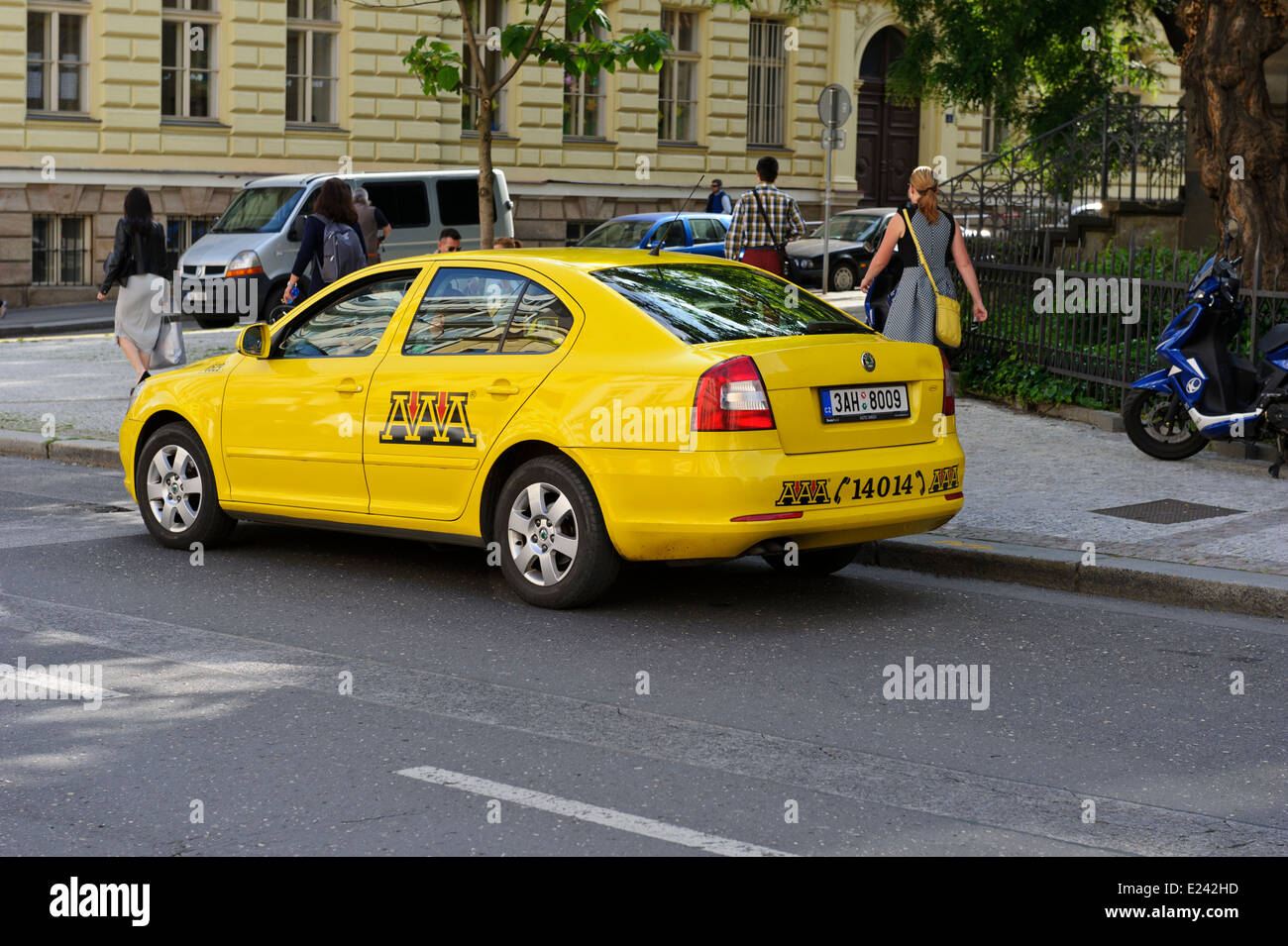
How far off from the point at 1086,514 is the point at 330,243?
230 inches

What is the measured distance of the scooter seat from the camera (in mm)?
11250

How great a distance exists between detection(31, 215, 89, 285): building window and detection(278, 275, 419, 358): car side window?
20.4m

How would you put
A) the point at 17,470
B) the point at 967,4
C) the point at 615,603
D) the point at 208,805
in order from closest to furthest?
the point at 208,805, the point at 615,603, the point at 17,470, the point at 967,4

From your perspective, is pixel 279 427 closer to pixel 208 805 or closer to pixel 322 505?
pixel 322 505

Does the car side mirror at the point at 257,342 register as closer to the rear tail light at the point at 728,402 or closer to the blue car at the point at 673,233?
the rear tail light at the point at 728,402

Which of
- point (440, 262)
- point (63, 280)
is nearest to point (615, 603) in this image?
point (440, 262)

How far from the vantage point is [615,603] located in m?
8.21

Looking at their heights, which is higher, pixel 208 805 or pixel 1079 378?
pixel 1079 378

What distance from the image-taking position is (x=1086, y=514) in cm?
1004

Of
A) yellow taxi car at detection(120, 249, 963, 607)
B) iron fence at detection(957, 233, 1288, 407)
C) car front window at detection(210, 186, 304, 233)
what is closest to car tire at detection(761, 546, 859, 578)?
yellow taxi car at detection(120, 249, 963, 607)

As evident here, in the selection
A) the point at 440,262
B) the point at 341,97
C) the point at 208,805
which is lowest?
the point at 208,805

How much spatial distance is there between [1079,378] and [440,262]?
23.3 feet

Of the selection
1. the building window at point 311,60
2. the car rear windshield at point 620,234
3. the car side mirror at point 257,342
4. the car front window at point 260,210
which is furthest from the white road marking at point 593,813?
the building window at point 311,60

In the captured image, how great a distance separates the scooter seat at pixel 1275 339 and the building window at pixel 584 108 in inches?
939
